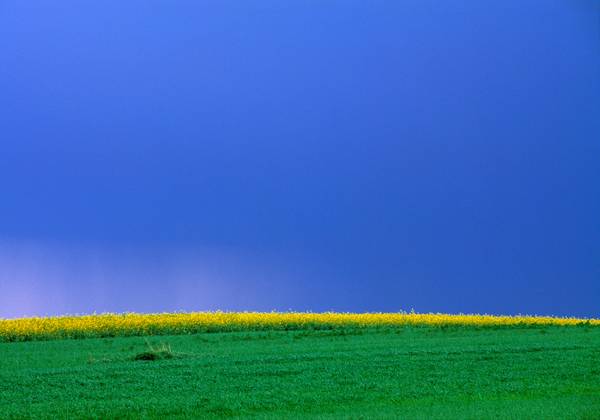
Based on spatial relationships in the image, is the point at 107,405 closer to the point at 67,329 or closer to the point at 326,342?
the point at 326,342

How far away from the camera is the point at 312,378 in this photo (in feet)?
65.2

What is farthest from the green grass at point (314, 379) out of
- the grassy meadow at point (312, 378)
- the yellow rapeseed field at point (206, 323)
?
the yellow rapeseed field at point (206, 323)

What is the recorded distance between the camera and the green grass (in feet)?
54.3

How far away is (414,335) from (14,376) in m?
15.5

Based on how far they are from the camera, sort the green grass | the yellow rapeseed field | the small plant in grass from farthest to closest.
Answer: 1. the yellow rapeseed field
2. the small plant in grass
3. the green grass

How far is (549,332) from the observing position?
107 feet

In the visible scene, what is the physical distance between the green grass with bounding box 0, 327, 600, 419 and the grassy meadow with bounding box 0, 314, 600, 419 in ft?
0.10

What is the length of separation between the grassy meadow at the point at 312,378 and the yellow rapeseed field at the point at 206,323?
12.7 feet

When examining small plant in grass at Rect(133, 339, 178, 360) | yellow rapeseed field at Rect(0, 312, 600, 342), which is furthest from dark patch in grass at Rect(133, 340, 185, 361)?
yellow rapeseed field at Rect(0, 312, 600, 342)

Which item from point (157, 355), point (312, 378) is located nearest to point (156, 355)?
point (157, 355)

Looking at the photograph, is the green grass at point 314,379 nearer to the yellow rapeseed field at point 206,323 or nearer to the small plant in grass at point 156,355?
the small plant in grass at point 156,355

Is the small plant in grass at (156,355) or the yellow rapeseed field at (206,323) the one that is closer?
the small plant in grass at (156,355)

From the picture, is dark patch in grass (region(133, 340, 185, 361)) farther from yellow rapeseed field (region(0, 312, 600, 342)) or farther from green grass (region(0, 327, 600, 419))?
yellow rapeseed field (region(0, 312, 600, 342))

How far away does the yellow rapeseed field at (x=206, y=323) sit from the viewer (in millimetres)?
34750
